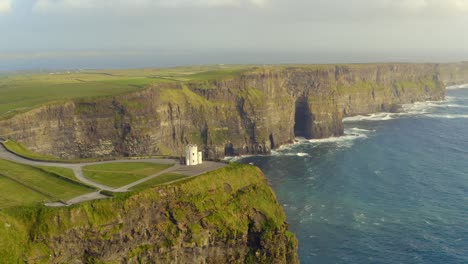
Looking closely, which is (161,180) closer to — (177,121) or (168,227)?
(168,227)

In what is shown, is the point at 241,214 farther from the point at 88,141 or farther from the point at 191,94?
the point at 191,94

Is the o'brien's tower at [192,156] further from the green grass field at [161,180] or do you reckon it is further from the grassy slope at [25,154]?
the grassy slope at [25,154]

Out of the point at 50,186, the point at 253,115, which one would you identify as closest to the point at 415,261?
the point at 50,186

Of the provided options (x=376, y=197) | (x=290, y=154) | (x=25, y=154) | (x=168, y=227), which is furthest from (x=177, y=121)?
(x=168, y=227)

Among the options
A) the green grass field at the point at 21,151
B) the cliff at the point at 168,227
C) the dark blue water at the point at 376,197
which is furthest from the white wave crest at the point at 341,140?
the green grass field at the point at 21,151

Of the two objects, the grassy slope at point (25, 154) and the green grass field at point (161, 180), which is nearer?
the green grass field at point (161, 180)
